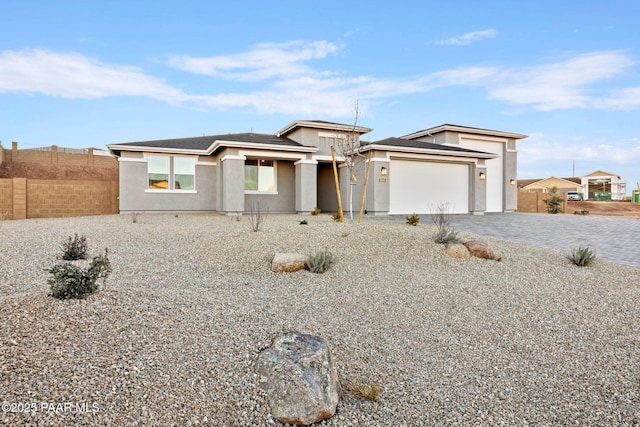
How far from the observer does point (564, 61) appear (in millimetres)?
12781

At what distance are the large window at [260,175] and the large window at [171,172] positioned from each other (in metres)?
2.58

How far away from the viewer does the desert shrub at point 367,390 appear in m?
2.75

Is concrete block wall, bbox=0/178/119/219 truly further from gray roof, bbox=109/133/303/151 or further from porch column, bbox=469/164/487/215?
porch column, bbox=469/164/487/215

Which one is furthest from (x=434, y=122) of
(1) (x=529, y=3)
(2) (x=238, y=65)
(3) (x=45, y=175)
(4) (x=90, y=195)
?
(3) (x=45, y=175)

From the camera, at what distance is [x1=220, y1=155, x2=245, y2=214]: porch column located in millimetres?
15492

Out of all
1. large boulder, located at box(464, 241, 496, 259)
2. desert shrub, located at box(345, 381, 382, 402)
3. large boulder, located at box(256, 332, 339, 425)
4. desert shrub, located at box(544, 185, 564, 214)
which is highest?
desert shrub, located at box(544, 185, 564, 214)

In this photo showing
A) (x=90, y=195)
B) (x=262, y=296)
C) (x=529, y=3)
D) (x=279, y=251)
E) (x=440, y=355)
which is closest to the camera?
(x=440, y=355)

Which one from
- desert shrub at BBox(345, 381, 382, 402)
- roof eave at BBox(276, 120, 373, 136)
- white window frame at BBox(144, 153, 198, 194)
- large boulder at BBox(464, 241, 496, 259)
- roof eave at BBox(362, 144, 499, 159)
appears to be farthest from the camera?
roof eave at BBox(276, 120, 373, 136)

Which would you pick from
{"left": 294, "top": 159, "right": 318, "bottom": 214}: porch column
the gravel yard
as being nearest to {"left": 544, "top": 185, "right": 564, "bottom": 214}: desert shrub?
{"left": 294, "top": 159, "right": 318, "bottom": 214}: porch column

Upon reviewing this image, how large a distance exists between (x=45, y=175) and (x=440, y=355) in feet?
119

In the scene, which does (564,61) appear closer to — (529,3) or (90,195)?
(529,3)

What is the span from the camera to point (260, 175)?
1775cm

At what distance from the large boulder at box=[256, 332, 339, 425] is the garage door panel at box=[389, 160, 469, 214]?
14.2m

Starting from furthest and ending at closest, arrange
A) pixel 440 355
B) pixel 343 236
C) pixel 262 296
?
pixel 343 236, pixel 262 296, pixel 440 355
